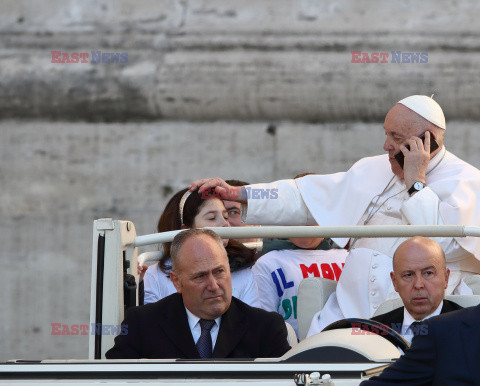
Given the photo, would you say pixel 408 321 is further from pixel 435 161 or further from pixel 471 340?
pixel 471 340

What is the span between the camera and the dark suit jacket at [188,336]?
3.43m

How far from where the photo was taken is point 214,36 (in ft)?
21.5

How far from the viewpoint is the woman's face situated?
14.2ft

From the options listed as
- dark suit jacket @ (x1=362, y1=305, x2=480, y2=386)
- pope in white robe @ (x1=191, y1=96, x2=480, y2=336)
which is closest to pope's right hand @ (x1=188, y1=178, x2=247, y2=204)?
pope in white robe @ (x1=191, y1=96, x2=480, y2=336)

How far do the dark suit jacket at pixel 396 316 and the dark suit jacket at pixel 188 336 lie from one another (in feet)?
1.29

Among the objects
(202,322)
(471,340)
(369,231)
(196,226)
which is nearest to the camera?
(471,340)

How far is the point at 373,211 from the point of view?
178 inches

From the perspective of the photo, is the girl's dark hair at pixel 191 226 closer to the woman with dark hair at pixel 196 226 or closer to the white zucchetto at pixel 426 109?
the woman with dark hair at pixel 196 226

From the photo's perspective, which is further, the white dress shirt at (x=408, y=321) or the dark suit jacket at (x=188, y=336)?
the white dress shirt at (x=408, y=321)

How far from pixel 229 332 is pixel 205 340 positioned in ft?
0.32

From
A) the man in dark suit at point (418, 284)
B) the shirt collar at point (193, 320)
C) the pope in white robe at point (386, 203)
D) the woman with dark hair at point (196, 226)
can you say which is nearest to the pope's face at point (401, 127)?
the pope in white robe at point (386, 203)

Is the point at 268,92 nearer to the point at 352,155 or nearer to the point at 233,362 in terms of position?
the point at 352,155

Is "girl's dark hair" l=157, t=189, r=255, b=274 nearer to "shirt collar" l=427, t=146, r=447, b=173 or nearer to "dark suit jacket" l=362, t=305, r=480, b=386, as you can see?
"shirt collar" l=427, t=146, r=447, b=173

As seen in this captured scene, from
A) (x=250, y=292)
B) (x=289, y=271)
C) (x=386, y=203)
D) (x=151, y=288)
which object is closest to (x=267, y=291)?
(x=289, y=271)
